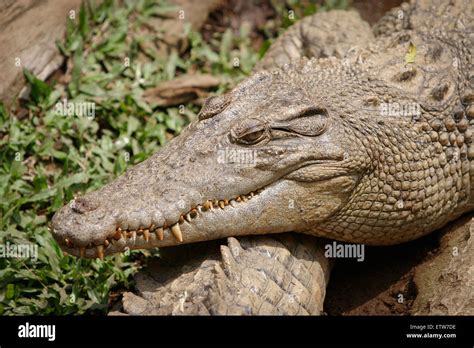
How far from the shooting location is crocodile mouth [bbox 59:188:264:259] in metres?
4.31

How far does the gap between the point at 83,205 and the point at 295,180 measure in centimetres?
126

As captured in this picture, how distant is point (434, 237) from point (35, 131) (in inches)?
128

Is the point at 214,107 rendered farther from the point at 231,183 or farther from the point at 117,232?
the point at 117,232

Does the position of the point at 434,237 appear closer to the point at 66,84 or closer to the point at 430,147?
the point at 430,147

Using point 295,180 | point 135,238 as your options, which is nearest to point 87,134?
point 135,238

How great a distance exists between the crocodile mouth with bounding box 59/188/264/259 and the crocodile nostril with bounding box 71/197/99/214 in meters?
0.18

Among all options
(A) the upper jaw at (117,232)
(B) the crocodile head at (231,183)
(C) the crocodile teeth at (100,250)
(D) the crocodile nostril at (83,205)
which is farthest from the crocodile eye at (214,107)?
(C) the crocodile teeth at (100,250)

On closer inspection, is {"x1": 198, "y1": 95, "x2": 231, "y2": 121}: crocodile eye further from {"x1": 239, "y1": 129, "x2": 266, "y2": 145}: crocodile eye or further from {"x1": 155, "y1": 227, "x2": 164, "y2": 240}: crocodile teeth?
{"x1": 155, "y1": 227, "x2": 164, "y2": 240}: crocodile teeth

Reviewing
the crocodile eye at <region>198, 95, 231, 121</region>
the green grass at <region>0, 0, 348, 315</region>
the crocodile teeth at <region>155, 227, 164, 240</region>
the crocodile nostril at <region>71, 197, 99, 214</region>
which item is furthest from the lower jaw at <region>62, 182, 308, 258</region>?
the green grass at <region>0, 0, 348, 315</region>

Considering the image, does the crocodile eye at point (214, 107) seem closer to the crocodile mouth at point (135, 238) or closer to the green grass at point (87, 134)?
the crocodile mouth at point (135, 238)

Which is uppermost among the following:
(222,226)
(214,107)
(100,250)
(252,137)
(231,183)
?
(214,107)

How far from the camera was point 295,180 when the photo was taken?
461cm

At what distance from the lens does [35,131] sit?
20.5ft
